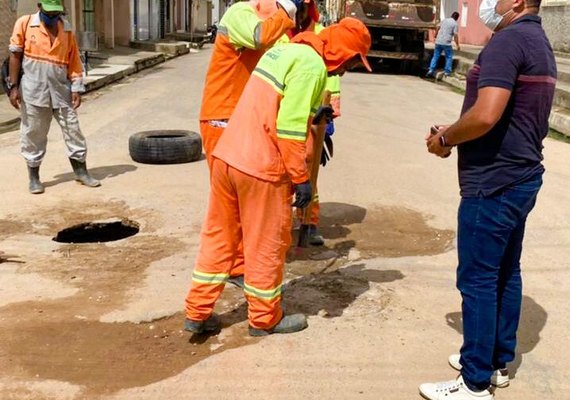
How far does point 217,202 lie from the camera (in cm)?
377

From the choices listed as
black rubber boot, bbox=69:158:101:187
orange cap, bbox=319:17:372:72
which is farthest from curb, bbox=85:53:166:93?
orange cap, bbox=319:17:372:72

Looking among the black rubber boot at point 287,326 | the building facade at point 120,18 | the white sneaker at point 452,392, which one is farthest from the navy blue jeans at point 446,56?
the white sneaker at point 452,392

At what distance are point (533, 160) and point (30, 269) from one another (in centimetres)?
361

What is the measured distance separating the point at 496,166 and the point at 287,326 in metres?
1.57

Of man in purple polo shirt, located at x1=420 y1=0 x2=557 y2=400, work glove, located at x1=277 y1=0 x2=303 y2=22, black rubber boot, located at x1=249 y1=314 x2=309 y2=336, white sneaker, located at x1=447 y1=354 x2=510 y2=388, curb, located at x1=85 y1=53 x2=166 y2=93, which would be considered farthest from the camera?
curb, located at x1=85 y1=53 x2=166 y2=93

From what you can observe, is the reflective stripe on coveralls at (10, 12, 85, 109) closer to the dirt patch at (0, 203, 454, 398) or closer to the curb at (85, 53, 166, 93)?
the dirt patch at (0, 203, 454, 398)

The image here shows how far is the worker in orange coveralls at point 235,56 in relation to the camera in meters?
4.31

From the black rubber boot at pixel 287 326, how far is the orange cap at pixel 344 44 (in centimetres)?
144

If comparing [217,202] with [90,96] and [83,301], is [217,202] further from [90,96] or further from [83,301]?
[90,96]

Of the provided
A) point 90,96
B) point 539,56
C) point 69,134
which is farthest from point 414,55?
point 539,56

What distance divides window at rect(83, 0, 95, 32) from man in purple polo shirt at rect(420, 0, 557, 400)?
73.2 ft

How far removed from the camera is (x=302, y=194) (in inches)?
144

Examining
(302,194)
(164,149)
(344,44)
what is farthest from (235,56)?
(164,149)

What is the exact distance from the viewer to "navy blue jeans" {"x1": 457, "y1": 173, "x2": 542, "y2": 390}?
3.14 m
